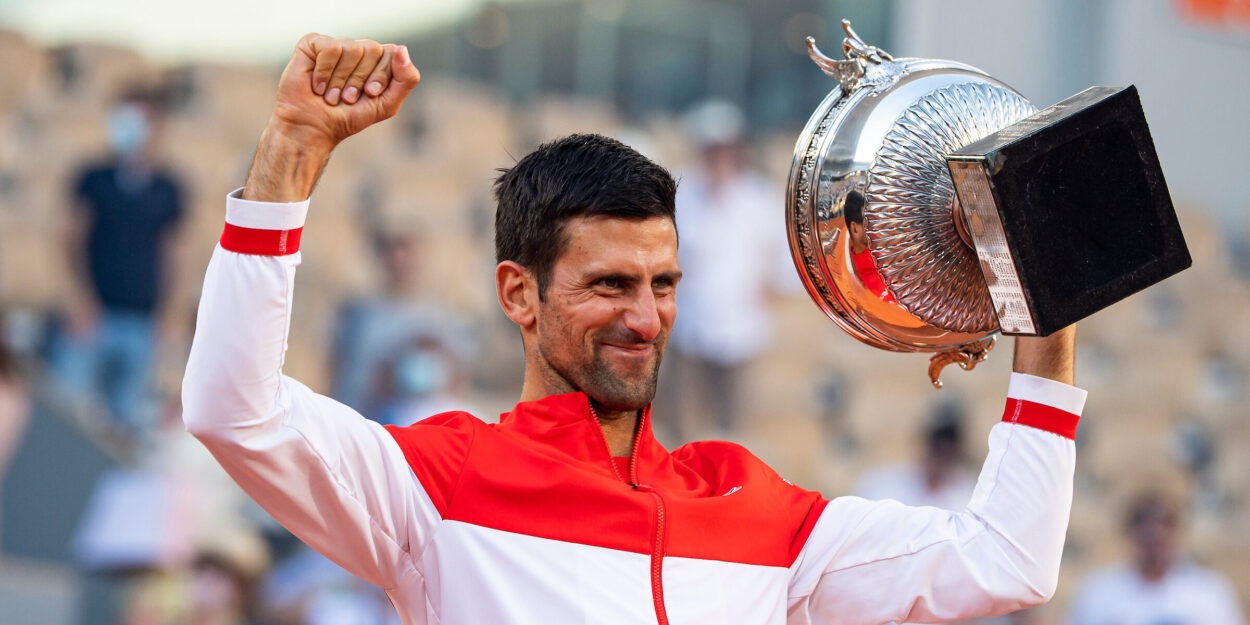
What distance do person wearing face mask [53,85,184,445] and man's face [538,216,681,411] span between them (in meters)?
3.95

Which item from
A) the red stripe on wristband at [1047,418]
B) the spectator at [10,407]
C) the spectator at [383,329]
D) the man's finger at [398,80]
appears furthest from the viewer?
the spectator at [383,329]

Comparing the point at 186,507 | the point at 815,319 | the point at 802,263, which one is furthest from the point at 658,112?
the point at 802,263

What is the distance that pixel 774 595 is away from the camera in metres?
2.06

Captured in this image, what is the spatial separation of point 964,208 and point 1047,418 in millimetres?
374

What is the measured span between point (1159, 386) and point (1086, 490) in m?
1.09

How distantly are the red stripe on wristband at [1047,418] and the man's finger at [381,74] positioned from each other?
41.5 inches

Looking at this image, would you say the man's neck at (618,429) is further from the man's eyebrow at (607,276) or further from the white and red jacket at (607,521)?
the man's eyebrow at (607,276)

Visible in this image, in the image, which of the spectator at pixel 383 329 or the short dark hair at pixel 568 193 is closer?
the short dark hair at pixel 568 193

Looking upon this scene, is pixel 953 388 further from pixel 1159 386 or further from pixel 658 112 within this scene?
pixel 658 112

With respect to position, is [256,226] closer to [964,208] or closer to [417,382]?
[964,208]

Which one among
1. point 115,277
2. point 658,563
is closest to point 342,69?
point 658,563

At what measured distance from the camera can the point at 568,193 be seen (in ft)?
6.75

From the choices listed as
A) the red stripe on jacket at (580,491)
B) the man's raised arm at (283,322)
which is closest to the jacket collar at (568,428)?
the red stripe on jacket at (580,491)

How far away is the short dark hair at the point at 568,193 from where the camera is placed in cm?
205
